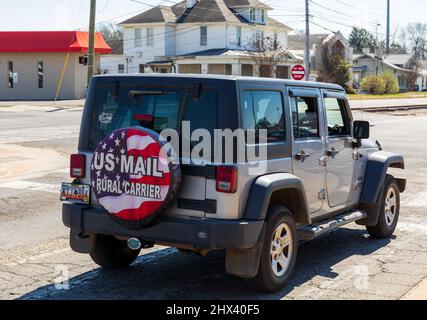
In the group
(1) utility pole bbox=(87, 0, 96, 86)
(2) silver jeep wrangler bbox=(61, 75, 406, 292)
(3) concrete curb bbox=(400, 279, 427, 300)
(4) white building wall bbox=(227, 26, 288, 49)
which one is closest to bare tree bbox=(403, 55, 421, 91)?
(4) white building wall bbox=(227, 26, 288, 49)

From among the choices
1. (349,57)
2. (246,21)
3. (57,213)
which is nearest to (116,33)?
(349,57)

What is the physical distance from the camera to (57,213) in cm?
958

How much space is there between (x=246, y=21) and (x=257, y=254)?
202 ft

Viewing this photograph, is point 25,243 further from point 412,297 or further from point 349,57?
point 349,57

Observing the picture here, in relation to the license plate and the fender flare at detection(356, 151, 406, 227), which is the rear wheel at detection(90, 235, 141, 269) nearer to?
the license plate

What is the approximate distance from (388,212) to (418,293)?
2427 mm

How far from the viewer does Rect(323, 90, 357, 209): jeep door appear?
273 inches

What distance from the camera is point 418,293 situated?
581 centimetres

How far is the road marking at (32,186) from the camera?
1178cm

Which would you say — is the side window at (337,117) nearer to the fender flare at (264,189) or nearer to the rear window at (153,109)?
the fender flare at (264,189)

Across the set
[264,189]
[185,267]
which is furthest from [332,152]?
[185,267]

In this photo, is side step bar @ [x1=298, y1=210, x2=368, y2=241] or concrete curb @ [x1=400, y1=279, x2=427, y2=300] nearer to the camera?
concrete curb @ [x1=400, y1=279, x2=427, y2=300]

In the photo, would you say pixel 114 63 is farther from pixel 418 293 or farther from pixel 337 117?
pixel 418 293

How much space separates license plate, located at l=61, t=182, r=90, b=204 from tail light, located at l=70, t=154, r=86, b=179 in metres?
0.10
